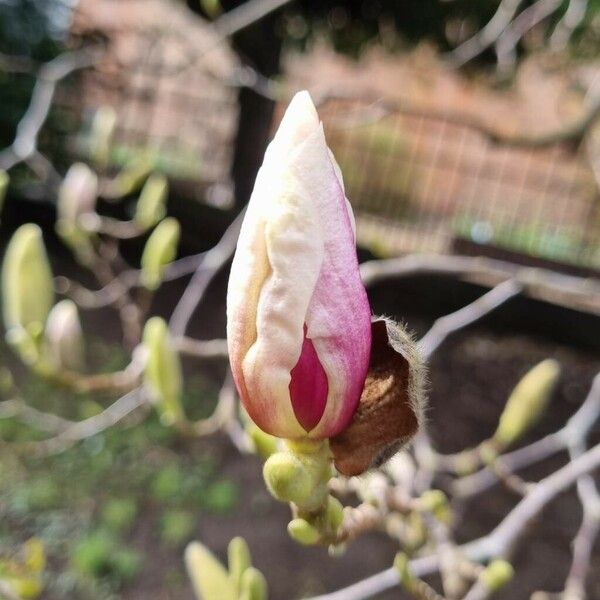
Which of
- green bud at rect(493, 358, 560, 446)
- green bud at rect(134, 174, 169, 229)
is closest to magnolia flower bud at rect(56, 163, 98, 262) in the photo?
green bud at rect(134, 174, 169, 229)

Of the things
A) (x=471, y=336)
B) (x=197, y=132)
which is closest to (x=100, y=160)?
(x=471, y=336)

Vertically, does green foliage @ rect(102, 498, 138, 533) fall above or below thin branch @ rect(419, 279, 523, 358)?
below

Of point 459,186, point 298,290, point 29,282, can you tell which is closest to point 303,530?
point 298,290

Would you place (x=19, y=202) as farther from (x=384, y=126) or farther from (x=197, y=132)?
(x=384, y=126)

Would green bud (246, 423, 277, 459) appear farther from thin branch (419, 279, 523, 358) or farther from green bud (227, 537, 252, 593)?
thin branch (419, 279, 523, 358)

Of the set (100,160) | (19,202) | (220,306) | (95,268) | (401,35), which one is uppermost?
(401,35)

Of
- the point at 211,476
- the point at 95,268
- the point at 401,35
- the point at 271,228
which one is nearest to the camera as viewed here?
the point at 271,228

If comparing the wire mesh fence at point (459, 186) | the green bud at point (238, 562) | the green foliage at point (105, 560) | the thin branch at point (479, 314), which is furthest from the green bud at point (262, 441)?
the wire mesh fence at point (459, 186)
